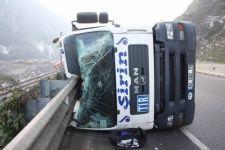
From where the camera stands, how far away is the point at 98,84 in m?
8.00

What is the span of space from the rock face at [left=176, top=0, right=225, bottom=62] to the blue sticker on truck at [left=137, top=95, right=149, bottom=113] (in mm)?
39669

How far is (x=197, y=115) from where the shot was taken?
10.3 meters

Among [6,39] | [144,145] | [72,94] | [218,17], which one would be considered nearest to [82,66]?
[72,94]

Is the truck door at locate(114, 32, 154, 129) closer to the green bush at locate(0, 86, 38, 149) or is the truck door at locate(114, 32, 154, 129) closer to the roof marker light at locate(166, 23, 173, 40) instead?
the roof marker light at locate(166, 23, 173, 40)

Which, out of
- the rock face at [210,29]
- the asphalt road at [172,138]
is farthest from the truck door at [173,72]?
the rock face at [210,29]

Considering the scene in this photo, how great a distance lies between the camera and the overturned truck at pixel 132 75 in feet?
26.0

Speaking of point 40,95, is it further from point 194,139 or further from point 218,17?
point 218,17

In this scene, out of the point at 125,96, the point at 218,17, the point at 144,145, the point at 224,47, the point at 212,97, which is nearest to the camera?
the point at 144,145

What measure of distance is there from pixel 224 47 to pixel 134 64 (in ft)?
148

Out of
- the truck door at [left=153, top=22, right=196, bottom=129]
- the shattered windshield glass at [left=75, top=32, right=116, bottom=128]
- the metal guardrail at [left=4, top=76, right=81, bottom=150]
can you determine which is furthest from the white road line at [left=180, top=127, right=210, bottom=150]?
the metal guardrail at [left=4, top=76, right=81, bottom=150]

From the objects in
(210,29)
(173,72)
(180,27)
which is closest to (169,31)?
(180,27)

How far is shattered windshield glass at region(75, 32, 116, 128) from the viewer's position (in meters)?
7.95

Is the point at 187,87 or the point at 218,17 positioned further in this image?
the point at 218,17

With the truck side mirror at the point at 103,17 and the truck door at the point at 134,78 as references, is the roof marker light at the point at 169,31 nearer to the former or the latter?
the truck door at the point at 134,78
